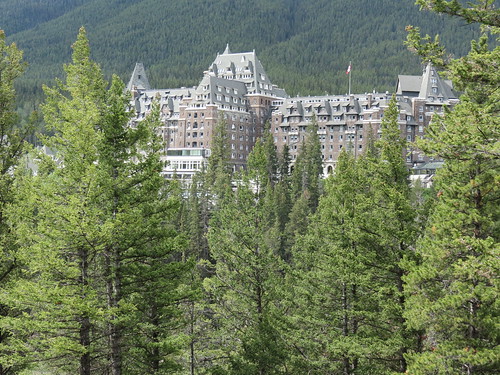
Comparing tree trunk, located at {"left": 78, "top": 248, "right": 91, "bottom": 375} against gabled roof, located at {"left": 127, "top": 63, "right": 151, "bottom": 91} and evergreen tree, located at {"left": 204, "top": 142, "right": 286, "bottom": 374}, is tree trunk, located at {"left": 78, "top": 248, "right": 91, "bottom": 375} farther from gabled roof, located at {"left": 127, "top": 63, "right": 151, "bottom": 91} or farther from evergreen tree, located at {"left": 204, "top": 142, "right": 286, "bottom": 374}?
gabled roof, located at {"left": 127, "top": 63, "right": 151, "bottom": 91}

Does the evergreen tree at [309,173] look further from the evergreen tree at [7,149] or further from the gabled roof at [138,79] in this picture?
the gabled roof at [138,79]

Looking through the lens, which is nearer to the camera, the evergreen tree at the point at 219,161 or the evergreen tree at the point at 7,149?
the evergreen tree at the point at 7,149

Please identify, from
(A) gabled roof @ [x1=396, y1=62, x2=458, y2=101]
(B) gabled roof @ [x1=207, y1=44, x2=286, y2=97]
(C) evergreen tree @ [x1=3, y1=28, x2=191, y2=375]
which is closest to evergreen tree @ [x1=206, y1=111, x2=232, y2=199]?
(B) gabled roof @ [x1=207, y1=44, x2=286, y2=97]

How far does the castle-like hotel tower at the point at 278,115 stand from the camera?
120125 mm

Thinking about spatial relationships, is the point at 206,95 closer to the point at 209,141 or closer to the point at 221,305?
the point at 209,141

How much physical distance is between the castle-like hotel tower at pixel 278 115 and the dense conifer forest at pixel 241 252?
9041cm

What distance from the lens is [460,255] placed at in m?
16.3

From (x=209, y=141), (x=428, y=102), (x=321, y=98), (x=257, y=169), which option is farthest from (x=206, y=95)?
(x=257, y=169)

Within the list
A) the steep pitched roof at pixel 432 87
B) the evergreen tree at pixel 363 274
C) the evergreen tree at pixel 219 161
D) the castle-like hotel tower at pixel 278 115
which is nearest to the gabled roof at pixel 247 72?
the castle-like hotel tower at pixel 278 115

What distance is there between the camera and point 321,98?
129 metres

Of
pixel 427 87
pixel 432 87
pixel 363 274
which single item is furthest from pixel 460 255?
pixel 432 87

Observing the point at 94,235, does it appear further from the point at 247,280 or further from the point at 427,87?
the point at 427,87

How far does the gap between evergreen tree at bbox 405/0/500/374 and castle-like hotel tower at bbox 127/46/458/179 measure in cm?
9944

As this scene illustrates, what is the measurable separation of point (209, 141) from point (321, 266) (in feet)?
325
